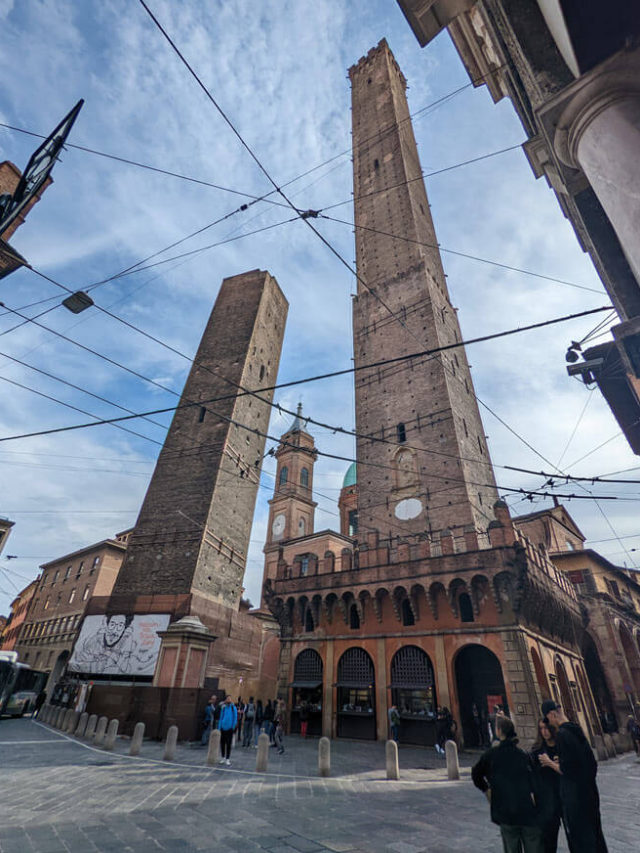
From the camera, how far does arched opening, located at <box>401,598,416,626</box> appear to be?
15.7 metres

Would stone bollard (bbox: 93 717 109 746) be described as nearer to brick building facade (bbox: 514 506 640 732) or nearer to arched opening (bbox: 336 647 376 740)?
arched opening (bbox: 336 647 376 740)

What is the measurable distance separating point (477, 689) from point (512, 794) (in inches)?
543

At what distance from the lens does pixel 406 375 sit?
77.5 ft

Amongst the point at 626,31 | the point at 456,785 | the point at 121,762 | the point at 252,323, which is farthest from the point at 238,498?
the point at 626,31

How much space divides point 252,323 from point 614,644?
2788 cm

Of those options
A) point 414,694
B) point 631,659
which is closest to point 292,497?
point 631,659


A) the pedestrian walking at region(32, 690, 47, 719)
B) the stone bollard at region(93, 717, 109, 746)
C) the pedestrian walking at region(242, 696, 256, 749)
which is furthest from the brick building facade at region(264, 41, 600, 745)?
the pedestrian walking at region(32, 690, 47, 719)

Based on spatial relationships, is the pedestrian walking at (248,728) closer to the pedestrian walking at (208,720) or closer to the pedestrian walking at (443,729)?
the pedestrian walking at (208,720)

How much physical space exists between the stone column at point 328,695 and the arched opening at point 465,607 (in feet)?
17.6

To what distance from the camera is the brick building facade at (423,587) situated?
14.1m

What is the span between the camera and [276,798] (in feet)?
21.3

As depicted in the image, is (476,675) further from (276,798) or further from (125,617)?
(125,617)

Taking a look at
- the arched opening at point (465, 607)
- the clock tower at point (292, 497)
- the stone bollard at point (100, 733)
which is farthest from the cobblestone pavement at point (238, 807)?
the clock tower at point (292, 497)

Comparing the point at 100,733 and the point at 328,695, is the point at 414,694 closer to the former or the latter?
the point at 328,695
